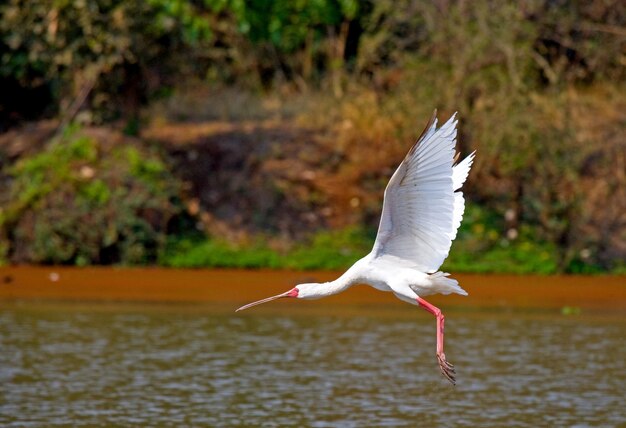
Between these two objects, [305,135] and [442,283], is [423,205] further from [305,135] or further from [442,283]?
[305,135]

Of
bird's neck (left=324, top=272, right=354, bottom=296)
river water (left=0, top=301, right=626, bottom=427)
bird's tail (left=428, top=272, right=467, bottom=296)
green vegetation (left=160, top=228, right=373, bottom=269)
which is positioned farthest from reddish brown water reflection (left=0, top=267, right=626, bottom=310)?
bird's neck (left=324, top=272, right=354, bottom=296)

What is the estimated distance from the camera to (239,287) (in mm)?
15625

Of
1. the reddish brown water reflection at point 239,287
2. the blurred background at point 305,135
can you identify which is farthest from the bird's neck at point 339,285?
the blurred background at point 305,135

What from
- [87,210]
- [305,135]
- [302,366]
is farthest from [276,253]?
[302,366]

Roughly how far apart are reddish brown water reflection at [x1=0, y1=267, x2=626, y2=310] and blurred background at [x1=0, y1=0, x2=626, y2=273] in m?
0.26

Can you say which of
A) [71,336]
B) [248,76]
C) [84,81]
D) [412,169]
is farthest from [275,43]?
[412,169]

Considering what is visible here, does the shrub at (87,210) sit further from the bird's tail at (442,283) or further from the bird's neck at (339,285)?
the bird's tail at (442,283)

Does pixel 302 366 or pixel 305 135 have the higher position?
pixel 305 135

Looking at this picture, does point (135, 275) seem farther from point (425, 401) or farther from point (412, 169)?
point (412, 169)

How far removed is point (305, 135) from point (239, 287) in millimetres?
3389

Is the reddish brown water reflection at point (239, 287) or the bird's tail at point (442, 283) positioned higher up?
the bird's tail at point (442, 283)

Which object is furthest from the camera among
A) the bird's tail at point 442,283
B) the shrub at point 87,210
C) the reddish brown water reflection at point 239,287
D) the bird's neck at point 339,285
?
the shrub at point 87,210

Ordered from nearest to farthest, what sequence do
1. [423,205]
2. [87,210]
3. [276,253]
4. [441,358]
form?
[441,358] < [423,205] < [87,210] < [276,253]

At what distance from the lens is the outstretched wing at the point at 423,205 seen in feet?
25.5
